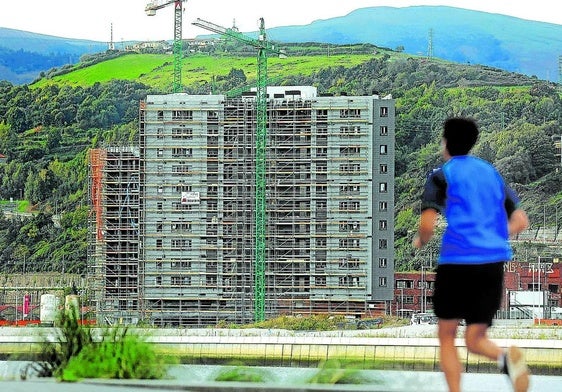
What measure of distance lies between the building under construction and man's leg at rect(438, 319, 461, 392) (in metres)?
58.1

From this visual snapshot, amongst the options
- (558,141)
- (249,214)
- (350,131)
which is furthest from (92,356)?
(558,141)

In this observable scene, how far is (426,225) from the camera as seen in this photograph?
617 centimetres

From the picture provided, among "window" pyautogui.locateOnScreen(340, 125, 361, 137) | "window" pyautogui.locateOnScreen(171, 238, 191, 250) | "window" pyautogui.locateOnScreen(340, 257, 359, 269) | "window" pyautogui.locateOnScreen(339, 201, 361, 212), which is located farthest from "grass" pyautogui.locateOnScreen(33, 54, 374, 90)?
"window" pyautogui.locateOnScreen(340, 257, 359, 269)

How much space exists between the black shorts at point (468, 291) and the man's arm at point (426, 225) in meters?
0.15

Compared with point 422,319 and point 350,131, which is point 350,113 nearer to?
point 350,131

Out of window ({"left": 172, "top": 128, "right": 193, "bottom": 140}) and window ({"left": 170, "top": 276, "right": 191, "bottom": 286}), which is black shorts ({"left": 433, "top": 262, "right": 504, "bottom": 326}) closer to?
window ({"left": 170, "top": 276, "right": 191, "bottom": 286})

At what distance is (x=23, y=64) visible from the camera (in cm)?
17988

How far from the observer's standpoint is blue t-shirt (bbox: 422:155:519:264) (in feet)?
20.7

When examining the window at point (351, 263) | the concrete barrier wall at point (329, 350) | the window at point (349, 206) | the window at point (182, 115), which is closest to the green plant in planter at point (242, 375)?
the concrete barrier wall at point (329, 350)

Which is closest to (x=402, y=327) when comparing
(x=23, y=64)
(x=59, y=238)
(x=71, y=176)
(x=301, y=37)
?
(x=59, y=238)

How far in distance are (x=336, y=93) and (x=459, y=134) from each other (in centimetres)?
8384

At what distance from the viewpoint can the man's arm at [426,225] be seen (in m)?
6.17

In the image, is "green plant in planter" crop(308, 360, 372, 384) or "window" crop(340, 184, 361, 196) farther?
"window" crop(340, 184, 361, 196)

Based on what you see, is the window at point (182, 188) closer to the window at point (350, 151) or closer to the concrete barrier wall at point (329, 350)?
the window at point (350, 151)
